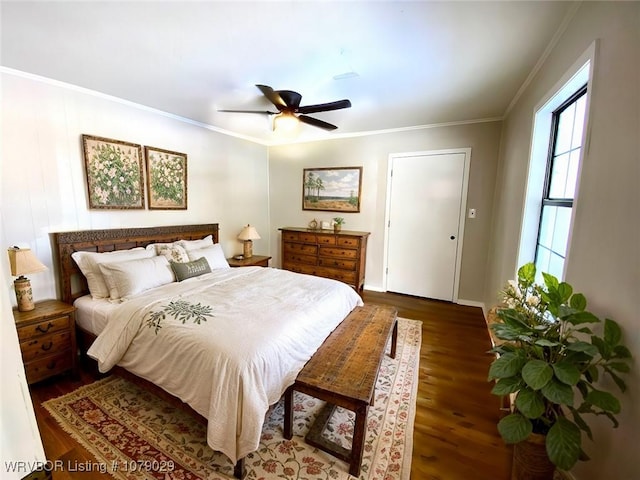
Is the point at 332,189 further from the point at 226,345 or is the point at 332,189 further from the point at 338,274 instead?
the point at 226,345

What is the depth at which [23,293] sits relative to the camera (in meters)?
2.08

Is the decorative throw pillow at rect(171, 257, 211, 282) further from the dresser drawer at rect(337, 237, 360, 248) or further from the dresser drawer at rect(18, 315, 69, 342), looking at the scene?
the dresser drawer at rect(337, 237, 360, 248)

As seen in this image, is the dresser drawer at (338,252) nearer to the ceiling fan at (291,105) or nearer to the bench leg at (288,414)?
the ceiling fan at (291,105)

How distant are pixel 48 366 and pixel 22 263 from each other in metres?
0.80

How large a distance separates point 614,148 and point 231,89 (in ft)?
8.72

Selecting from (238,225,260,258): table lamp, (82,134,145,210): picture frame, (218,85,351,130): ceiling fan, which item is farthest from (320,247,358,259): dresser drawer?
(82,134,145,210): picture frame

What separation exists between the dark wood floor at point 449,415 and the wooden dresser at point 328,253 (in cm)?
132

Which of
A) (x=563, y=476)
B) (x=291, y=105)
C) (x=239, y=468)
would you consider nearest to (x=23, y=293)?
(x=239, y=468)

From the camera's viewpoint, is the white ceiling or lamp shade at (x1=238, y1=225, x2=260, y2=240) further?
lamp shade at (x1=238, y1=225, x2=260, y2=240)

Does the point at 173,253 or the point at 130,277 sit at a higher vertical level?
the point at 173,253

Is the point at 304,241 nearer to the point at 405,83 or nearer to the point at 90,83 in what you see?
the point at 405,83

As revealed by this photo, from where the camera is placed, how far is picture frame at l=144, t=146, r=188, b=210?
10.1 feet

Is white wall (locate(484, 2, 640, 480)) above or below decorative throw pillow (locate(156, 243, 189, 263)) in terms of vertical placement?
above

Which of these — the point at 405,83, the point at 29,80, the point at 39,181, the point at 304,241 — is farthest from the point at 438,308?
the point at 29,80
